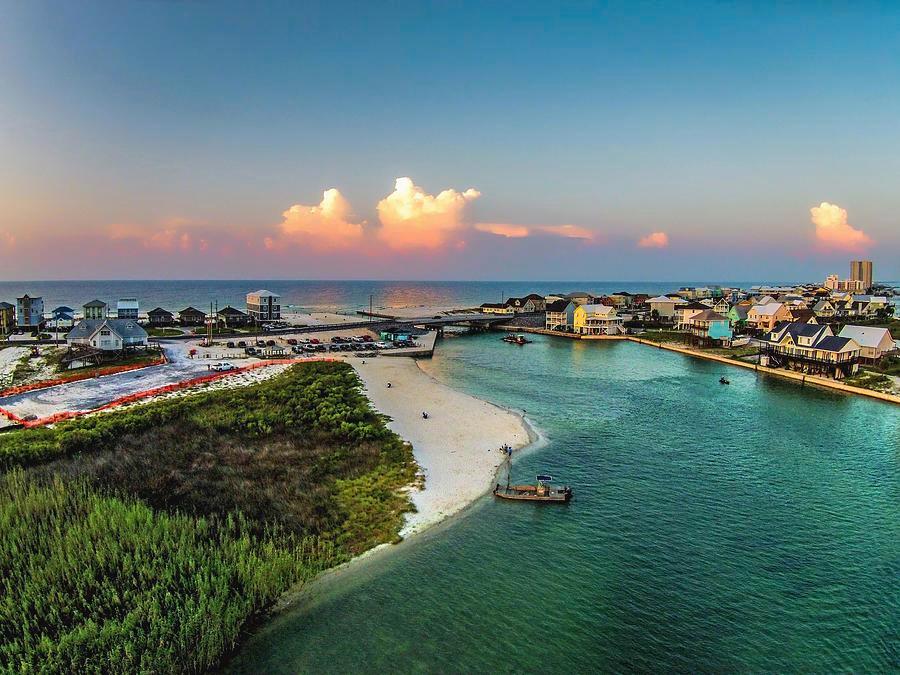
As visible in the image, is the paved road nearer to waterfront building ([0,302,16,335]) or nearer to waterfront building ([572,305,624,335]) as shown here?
waterfront building ([0,302,16,335])

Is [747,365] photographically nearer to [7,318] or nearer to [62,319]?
[62,319]

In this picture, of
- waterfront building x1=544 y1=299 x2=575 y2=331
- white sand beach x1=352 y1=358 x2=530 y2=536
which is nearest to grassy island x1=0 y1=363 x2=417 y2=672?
white sand beach x1=352 y1=358 x2=530 y2=536

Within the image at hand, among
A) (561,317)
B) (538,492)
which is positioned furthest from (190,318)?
(538,492)

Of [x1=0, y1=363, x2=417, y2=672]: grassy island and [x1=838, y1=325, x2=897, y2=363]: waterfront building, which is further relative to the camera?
[x1=838, y1=325, x2=897, y2=363]: waterfront building

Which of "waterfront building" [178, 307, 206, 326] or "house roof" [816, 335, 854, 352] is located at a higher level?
"waterfront building" [178, 307, 206, 326]

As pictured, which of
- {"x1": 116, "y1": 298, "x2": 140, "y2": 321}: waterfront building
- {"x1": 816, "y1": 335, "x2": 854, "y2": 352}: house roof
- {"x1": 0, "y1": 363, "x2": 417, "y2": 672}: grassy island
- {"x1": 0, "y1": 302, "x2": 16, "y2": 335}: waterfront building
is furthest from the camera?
{"x1": 116, "y1": 298, "x2": 140, "y2": 321}: waterfront building

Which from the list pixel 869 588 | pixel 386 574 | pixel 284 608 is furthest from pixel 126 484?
pixel 869 588

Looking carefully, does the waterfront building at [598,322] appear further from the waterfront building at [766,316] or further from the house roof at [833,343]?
the house roof at [833,343]
